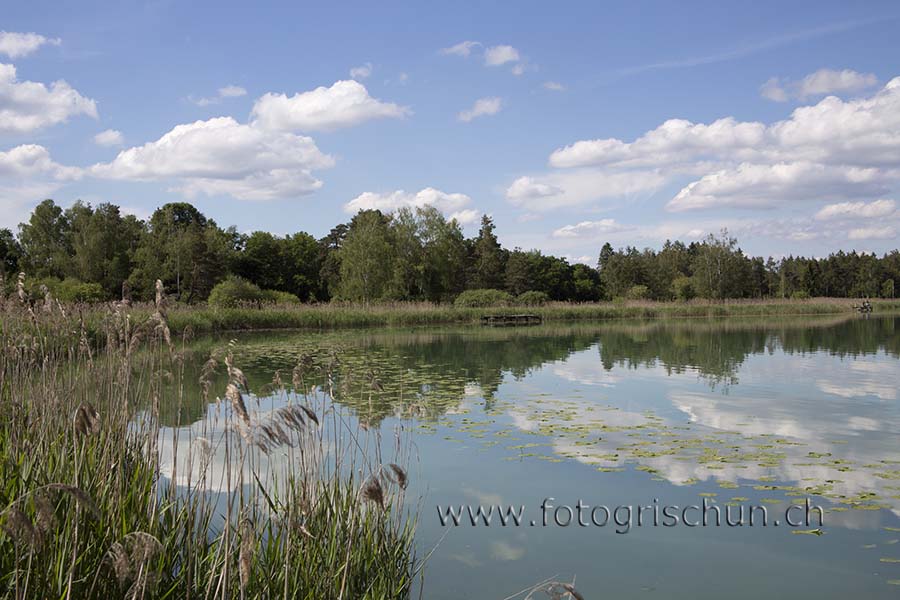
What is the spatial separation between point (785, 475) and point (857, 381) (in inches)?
318

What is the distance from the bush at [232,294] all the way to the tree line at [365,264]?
4.13 feet

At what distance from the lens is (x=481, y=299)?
147 ft

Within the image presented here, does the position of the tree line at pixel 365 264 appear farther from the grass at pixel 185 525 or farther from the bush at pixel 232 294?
the grass at pixel 185 525

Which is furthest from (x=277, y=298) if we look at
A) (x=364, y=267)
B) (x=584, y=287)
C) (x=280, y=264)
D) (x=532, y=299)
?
(x=584, y=287)

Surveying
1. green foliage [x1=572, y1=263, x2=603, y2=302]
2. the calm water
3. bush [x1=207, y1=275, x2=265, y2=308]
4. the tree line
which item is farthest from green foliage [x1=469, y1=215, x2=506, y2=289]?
the calm water

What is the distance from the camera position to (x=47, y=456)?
3.56 m

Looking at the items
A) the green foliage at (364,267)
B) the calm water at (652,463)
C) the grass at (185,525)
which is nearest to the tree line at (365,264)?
the green foliage at (364,267)

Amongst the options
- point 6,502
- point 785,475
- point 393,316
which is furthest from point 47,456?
point 393,316

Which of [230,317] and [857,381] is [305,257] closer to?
[230,317]

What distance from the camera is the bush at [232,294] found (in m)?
31.4

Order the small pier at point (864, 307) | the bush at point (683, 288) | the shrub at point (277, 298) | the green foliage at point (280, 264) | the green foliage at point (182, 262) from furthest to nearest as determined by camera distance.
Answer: the bush at point (683, 288) → the green foliage at point (280, 264) → the small pier at point (864, 307) → the green foliage at point (182, 262) → the shrub at point (277, 298)

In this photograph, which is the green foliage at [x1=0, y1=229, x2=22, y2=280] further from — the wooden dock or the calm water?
the calm water

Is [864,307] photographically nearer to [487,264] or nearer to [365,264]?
[487,264]

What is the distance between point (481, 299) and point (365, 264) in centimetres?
793
